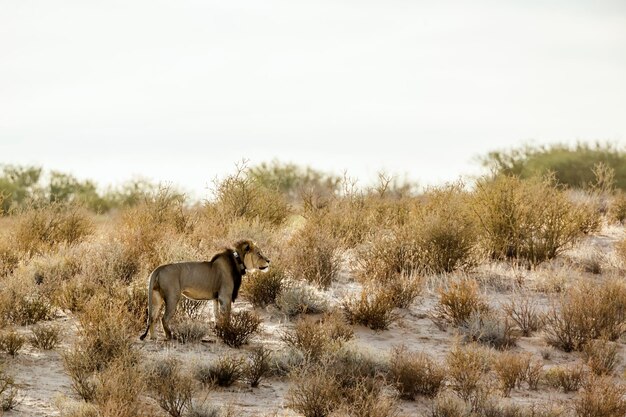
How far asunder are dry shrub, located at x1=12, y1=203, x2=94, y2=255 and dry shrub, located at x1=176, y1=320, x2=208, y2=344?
632cm

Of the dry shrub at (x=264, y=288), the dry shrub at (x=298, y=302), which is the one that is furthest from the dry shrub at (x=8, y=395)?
the dry shrub at (x=264, y=288)

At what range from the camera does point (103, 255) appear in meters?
15.5

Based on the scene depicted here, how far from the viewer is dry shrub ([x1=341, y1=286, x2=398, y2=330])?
13.3 metres

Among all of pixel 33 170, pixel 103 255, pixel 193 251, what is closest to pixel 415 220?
pixel 193 251

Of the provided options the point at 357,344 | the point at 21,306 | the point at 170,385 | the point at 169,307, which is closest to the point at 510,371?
the point at 357,344

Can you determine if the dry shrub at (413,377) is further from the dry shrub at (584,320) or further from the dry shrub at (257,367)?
the dry shrub at (584,320)

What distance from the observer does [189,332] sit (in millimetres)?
12008

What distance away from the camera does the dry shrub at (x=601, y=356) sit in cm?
1169

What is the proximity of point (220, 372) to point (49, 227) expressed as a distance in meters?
8.97

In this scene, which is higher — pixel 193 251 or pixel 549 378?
pixel 193 251

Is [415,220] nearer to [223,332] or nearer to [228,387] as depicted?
[223,332]

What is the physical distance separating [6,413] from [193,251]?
19.8 feet

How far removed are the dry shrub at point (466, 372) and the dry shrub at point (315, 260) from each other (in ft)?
14.1

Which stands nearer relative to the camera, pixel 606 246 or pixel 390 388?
pixel 390 388
